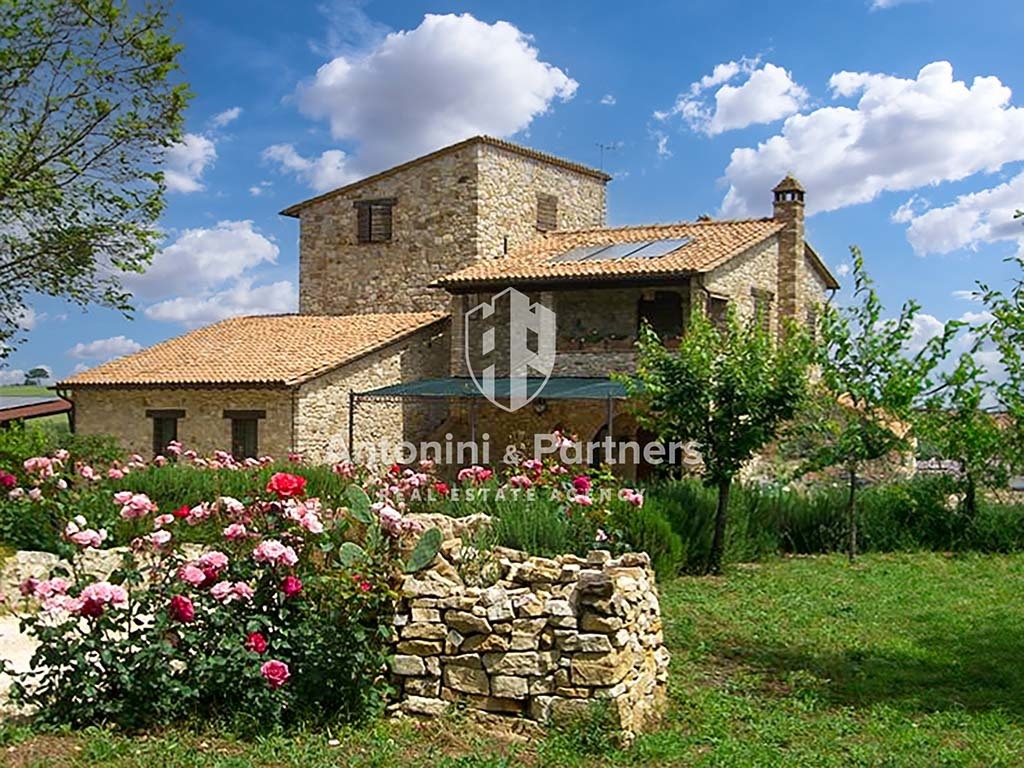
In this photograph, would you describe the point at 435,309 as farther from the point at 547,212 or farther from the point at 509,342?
the point at 547,212

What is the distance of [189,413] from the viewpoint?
22.6 meters

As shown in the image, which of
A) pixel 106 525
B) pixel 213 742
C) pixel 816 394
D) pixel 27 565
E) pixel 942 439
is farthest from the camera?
pixel 816 394

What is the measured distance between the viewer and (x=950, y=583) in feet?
41.5

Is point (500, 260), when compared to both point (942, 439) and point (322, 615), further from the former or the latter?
point (322, 615)

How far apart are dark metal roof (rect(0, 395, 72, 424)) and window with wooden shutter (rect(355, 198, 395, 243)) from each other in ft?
27.9

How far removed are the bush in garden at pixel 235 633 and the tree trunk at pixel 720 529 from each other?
7.86 m

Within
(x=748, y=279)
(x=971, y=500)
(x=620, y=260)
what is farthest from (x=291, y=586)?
(x=748, y=279)

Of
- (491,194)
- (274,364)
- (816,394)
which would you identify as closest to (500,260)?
(491,194)

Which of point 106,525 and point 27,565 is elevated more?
point 106,525

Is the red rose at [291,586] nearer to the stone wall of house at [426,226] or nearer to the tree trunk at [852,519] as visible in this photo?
the tree trunk at [852,519]

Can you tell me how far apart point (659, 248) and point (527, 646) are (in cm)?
1817

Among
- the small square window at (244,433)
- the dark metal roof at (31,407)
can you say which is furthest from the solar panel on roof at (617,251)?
the dark metal roof at (31,407)

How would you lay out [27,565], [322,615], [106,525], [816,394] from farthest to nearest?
[816,394] → [27,565] → [106,525] → [322,615]

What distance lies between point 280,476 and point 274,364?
1609 centimetres
